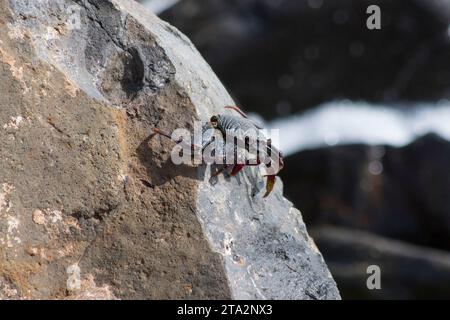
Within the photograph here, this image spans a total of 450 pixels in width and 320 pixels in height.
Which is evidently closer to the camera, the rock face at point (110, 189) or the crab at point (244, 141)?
the rock face at point (110, 189)

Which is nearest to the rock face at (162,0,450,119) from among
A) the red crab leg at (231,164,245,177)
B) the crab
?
the crab

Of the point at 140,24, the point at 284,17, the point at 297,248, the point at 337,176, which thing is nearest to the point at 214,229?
the point at 297,248

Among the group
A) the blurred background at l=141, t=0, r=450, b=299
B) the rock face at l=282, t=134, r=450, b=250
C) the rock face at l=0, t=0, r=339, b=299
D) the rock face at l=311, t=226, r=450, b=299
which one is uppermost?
the blurred background at l=141, t=0, r=450, b=299

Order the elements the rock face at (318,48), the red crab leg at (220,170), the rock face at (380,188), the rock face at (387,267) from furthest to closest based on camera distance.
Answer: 1. the rock face at (318,48)
2. the rock face at (380,188)
3. the rock face at (387,267)
4. the red crab leg at (220,170)

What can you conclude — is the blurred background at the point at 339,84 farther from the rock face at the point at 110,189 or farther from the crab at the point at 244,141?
the rock face at the point at 110,189

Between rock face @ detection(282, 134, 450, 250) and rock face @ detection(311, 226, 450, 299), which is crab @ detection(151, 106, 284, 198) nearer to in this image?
rock face @ detection(311, 226, 450, 299)

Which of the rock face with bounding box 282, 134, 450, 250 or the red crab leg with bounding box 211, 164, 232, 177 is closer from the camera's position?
the red crab leg with bounding box 211, 164, 232, 177

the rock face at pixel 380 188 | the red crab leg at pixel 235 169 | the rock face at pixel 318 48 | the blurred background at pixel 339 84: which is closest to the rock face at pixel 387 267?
the rock face at pixel 380 188

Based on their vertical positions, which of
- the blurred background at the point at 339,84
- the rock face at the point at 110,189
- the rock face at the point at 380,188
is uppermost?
the blurred background at the point at 339,84
